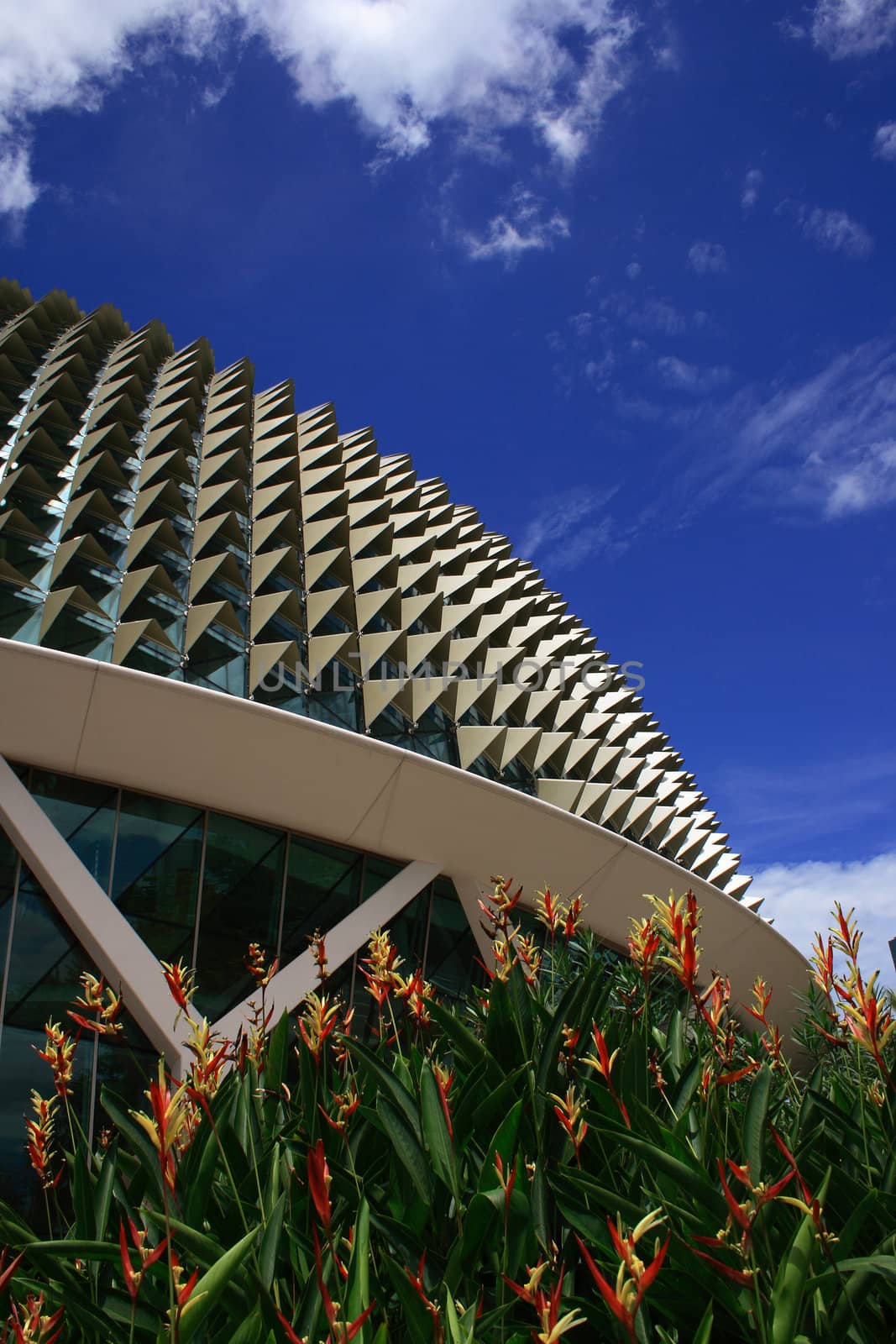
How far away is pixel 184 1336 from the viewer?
8.28 ft

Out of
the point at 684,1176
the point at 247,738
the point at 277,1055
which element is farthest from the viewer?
the point at 247,738

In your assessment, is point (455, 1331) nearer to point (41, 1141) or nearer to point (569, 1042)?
point (569, 1042)

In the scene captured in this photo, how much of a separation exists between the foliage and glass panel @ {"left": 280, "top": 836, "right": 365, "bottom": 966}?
10514mm

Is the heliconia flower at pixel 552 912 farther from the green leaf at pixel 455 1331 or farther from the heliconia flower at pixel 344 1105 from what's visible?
the green leaf at pixel 455 1331

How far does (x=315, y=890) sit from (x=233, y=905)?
4.63 ft

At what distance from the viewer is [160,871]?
48.6 feet

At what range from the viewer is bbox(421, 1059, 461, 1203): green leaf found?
3.82m

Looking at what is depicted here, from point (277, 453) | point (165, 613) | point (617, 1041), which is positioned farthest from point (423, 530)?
point (617, 1041)

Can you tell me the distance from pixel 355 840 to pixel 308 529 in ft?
34.6

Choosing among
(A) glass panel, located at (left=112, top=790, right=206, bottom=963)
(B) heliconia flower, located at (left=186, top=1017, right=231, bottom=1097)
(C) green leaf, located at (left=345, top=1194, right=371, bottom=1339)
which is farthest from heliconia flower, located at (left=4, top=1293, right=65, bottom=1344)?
(A) glass panel, located at (left=112, top=790, right=206, bottom=963)

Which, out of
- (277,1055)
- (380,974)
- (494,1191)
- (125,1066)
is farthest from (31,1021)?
(494,1191)

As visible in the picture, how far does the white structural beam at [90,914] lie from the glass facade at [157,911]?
446 mm

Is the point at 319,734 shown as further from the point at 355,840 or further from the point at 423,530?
the point at 423,530

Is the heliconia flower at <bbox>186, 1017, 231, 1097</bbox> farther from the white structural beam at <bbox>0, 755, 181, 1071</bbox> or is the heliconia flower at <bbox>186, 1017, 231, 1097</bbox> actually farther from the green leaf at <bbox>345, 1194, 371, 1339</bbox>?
the white structural beam at <bbox>0, 755, 181, 1071</bbox>
